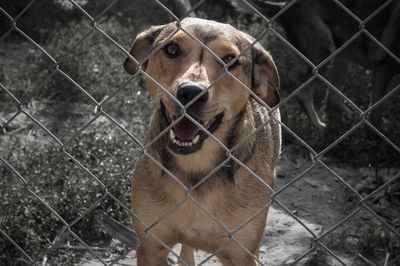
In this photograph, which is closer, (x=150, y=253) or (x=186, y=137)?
(x=186, y=137)

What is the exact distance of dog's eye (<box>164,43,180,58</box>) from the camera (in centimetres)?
265

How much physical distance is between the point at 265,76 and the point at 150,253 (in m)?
1.15

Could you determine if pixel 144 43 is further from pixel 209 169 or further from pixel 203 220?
pixel 203 220

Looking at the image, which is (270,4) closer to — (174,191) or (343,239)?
(343,239)

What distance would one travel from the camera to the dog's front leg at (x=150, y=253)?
270 cm

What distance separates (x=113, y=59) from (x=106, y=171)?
93.5 inches

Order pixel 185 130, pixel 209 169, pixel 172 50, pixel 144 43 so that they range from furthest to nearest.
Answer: pixel 144 43, pixel 209 169, pixel 172 50, pixel 185 130

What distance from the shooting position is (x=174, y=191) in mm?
2699

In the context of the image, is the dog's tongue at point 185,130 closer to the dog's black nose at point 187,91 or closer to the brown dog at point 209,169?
the brown dog at point 209,169

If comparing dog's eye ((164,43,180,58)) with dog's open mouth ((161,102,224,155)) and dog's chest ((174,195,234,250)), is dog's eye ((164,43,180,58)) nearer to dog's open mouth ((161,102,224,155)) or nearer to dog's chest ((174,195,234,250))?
dog's open mouth ((161,102,224,155))

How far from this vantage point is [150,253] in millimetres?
2723

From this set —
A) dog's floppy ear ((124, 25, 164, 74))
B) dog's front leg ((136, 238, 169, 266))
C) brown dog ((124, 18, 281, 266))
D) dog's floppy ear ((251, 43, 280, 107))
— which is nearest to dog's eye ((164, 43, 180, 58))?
brown dog ((124, 18, 281, 266))

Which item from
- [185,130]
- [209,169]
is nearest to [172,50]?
[185,130]

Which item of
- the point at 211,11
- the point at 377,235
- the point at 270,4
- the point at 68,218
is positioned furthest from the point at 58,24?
the point at 377,235
